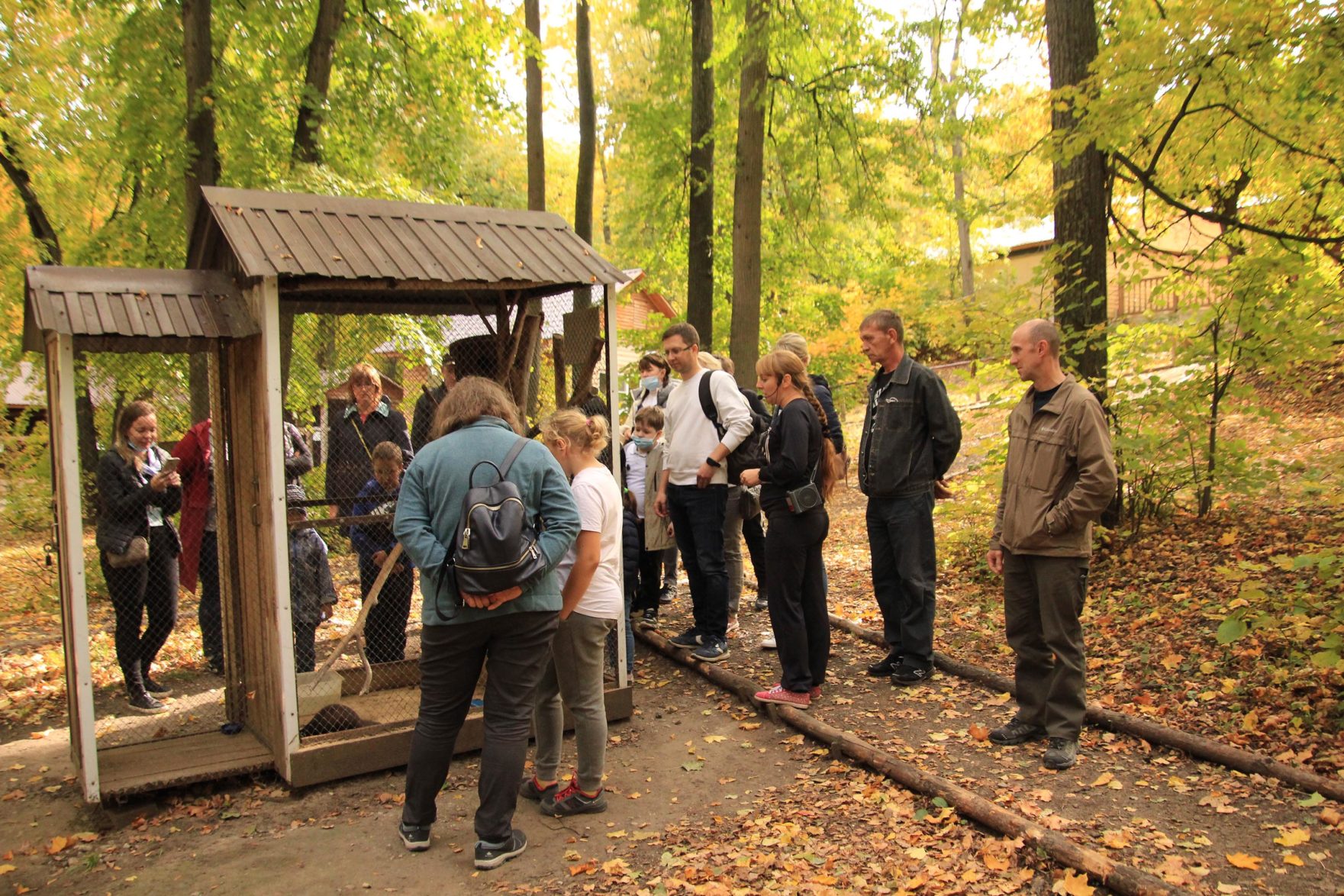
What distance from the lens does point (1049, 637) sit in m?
4.64

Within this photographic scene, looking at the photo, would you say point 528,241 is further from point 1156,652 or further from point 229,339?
point 1156,652

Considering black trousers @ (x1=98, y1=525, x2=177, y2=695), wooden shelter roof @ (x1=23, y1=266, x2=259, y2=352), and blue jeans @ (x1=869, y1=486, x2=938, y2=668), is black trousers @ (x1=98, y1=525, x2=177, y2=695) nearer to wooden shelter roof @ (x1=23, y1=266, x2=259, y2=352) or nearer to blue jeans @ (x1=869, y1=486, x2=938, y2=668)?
wooden shelter roof @ (x1=23, y1=266, x2=259, y2=352)

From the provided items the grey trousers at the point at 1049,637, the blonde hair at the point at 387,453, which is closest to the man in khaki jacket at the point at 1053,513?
the grey trousers at the point at 1049,637

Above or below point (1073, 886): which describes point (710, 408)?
above

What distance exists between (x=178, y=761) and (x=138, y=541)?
1441 mm

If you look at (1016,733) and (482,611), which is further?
(1016,733)

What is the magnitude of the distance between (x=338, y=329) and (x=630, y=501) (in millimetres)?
2274

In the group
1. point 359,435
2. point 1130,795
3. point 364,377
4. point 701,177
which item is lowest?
point 1130,795

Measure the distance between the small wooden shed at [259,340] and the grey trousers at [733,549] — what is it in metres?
2.13

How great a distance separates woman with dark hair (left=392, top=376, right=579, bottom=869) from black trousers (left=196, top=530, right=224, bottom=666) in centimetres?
244

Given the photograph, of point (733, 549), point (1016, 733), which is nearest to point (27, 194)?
point (733, 549)

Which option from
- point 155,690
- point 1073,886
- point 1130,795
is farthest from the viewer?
point 155,690

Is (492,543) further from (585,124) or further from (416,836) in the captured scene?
(585,124)

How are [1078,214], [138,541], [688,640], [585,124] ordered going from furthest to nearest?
[585,124] → [1078,214] → [688,640] → [138,541]
